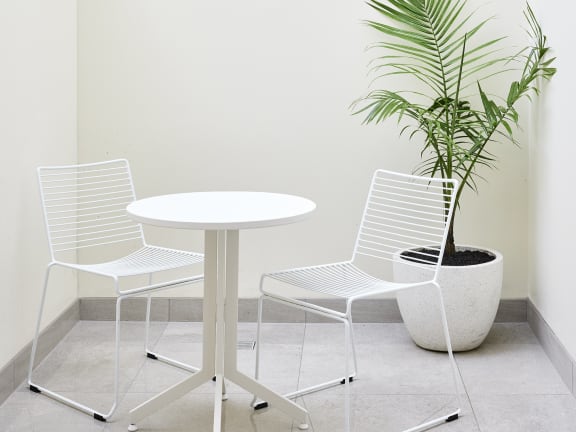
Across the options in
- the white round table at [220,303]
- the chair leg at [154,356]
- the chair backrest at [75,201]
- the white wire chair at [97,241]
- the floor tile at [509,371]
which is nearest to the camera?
the white round table at [220,303]

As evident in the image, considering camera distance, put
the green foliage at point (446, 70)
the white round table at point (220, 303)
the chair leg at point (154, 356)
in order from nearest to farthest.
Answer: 1. the white round table at point (220, 303)
2. the chair leg at point (154, 356)
3. the green foliage at point (446, 70)

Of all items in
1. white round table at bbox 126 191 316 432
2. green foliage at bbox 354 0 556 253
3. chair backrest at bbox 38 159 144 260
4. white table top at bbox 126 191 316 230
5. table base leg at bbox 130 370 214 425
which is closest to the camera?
white table top at bbox 126 191 316 230

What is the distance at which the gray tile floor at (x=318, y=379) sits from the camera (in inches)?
120

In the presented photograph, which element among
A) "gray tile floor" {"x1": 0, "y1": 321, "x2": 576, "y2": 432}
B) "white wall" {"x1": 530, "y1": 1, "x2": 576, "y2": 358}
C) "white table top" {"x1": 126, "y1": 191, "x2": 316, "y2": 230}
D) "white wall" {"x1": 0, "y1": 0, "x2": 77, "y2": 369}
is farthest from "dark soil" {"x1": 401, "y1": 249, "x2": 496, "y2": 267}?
"white wall" {"x1": 0, "y1": 0, "x2": 77, "y2": 369}

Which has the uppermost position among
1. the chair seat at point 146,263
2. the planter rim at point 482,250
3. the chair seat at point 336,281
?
the chair seat at point 336,281

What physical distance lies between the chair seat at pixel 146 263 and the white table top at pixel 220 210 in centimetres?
28

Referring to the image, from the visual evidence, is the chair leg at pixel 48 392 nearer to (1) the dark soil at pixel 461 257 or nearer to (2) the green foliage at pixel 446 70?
(1) the dark soil at pixel 461 257

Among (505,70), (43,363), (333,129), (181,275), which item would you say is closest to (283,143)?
(333,129)

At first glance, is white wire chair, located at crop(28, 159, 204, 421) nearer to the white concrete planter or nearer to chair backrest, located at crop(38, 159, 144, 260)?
chair backrest, located at crop(38, 159, 144, 260)

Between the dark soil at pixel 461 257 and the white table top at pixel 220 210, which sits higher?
the white table top at pixel 220 210

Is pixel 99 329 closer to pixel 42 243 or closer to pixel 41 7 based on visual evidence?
pixel 42 243

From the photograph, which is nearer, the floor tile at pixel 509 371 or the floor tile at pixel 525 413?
the floor tile at pixel 525 413

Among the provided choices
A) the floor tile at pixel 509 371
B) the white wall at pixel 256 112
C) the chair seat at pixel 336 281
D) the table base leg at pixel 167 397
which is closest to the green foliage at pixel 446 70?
the white wall at pixel 256 112

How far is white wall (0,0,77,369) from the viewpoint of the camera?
3.31 metres
